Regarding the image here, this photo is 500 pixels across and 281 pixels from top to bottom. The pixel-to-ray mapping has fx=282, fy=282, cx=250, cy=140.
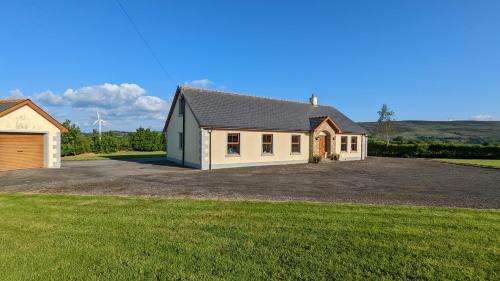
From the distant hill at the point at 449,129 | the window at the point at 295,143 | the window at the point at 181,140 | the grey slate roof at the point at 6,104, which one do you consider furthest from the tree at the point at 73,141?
the distant hill at the point at 449,129

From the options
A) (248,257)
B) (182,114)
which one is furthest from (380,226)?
(182,114)

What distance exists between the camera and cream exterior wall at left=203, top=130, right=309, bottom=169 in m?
19.7

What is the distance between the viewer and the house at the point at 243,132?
19781 millimetres

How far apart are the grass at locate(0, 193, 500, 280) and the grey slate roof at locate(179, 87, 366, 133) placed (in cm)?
1223

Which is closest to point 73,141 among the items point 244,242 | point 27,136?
point 27,136

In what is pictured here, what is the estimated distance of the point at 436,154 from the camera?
35.4 metres

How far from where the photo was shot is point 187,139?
844 inches

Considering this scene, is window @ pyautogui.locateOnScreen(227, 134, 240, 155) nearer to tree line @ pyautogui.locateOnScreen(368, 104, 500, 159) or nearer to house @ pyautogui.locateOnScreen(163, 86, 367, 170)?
house @ pyautogui.locateOnScreen(163, 86, 367, 170)

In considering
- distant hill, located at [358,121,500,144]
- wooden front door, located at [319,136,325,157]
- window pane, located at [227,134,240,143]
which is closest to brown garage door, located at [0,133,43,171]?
window pane, located at [227,134,240,143]

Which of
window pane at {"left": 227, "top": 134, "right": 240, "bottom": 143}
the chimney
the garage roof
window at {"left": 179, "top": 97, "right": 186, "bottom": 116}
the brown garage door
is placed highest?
the chimney

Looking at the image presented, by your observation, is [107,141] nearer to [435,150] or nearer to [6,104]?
[6,104]

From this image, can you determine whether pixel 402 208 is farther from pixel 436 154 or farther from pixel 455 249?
pixel 436 154

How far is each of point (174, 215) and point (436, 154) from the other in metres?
37.8

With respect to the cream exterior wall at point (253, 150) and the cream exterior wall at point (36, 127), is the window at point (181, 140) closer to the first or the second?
the cream exterior wall at point (253, 150)
